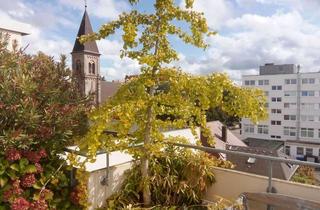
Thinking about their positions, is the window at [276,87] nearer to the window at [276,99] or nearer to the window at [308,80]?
the window at [276,99]

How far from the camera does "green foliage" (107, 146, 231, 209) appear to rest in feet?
11.4

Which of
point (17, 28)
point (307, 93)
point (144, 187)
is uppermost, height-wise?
point (17, 28)

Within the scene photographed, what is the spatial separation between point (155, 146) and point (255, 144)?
38207mm

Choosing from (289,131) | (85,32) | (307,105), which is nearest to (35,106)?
(85,32)

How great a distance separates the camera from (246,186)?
10.9 ft

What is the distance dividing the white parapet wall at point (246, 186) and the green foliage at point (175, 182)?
0.11 metres

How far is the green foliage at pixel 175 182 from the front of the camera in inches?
137

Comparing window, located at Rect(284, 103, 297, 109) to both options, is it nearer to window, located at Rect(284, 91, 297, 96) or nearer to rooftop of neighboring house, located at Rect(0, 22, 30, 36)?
window, located at Rect(284, 91, 297, 96)

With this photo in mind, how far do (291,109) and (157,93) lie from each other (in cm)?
3883

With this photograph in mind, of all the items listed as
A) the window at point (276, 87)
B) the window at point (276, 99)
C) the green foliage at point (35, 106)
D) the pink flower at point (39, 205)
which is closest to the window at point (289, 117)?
the window at point (276, 99)

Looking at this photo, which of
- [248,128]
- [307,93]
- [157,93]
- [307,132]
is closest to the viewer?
[157,93]

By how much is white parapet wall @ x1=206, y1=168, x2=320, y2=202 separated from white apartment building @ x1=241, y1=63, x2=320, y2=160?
33439 mm

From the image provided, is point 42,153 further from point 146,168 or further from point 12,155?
point 146,168

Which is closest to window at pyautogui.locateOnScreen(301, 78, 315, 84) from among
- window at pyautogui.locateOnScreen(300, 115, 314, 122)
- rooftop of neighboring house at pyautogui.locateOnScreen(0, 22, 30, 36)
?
window at pyautogui.locateOnScreen(300, 115, 314, 122)
